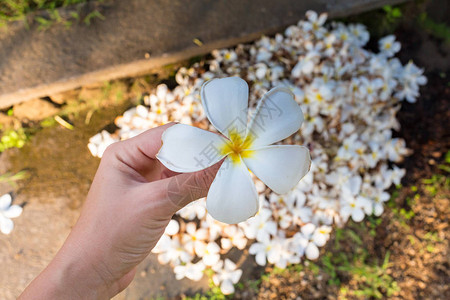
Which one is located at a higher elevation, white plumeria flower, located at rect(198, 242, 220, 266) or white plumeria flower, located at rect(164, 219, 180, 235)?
white plumeria flower, located at rect(164, 219, 180, 235)

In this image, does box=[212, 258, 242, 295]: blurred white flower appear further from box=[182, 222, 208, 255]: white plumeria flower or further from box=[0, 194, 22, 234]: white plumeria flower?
box=[0, 194, 22, 234]: white plumeria flower

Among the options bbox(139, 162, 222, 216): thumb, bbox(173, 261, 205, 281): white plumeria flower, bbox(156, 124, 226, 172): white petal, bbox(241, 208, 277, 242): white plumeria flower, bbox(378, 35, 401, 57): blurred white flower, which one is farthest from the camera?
bbox(378, 35, 401, 57): blurred white flower

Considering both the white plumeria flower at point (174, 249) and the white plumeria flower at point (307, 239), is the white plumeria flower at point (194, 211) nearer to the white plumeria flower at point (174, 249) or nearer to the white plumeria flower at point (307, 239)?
the white plumeria flower at point (174, 249)

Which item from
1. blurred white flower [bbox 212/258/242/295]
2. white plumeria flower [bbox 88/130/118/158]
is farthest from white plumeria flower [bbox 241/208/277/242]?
white plumeria flower [bbox 88/130/118/158]

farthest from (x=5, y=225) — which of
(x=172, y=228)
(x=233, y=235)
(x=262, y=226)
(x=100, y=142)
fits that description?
(x=262, y=226)

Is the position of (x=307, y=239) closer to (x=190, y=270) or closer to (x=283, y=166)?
(x=190, y=270)

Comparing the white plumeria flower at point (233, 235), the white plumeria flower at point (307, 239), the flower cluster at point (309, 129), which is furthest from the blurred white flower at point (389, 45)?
the white plumeria flower at point (233, 235)

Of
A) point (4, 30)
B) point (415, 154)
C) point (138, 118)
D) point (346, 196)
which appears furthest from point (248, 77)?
point (4, 30)
